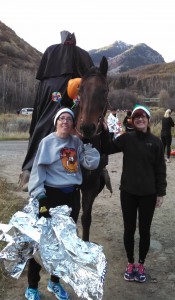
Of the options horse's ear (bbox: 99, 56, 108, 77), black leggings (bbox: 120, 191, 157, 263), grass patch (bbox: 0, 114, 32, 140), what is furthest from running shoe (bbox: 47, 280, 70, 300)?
grass patch (bbox: 0, 114, 32, 140)

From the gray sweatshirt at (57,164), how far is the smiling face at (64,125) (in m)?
0.07

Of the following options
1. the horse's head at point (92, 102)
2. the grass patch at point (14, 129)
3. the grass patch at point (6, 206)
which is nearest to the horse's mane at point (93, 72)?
the horse's head at point (92, 102)

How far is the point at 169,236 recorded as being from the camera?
5.88 meters

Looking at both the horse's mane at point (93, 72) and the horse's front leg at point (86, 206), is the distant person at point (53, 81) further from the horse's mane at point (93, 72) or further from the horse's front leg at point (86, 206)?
the horse's front leg at point (86, 206)

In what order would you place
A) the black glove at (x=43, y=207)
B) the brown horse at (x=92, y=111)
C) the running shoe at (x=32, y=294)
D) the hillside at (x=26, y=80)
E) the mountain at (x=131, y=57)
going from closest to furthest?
1. the black glove at (x=43, y=207)
2. the running shoe at (x=32, y=294)
3. the brown horse at (x=92, y=111)
4. the hillside at (x=26, y=80)
5. the mountain at (x=131, y=57)

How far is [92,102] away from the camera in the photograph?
3992mm

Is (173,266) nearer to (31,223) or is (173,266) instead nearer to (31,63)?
(31,223)

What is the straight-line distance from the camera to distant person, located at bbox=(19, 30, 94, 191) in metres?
4.64

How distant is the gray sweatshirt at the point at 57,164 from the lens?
3.49 metres

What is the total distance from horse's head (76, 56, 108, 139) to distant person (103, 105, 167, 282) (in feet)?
1.35

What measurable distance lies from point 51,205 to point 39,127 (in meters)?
1.37

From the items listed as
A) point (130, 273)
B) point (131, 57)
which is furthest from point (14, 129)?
point (131, 57)

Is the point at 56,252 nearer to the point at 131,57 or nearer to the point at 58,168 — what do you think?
the point at 58,168

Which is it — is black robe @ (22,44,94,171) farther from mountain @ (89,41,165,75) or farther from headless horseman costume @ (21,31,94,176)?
mountain @ (89,41,165,75)
